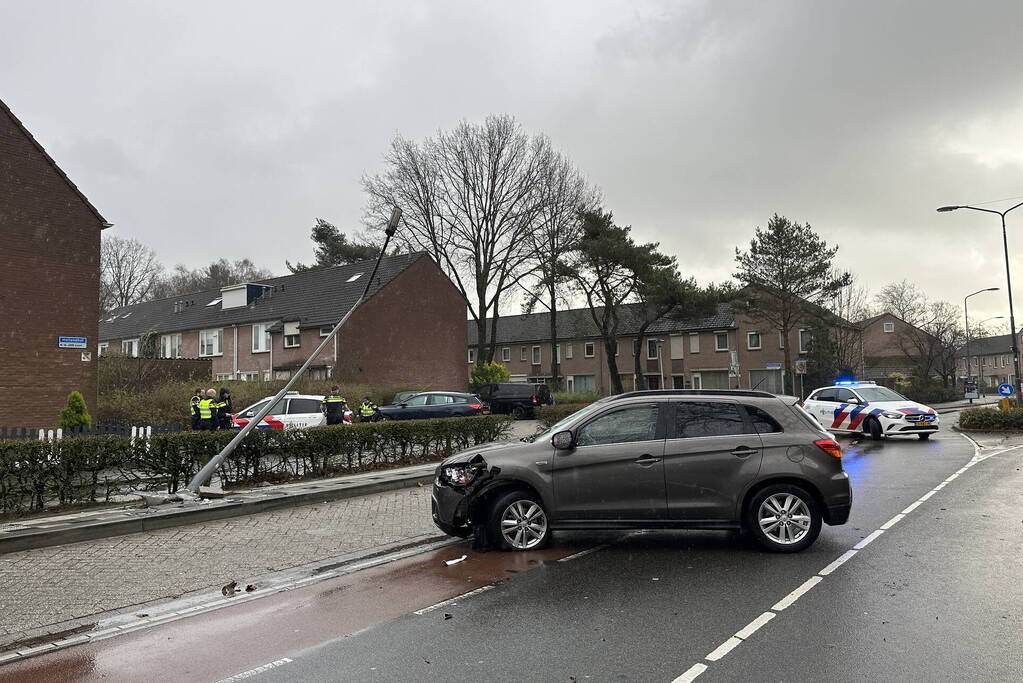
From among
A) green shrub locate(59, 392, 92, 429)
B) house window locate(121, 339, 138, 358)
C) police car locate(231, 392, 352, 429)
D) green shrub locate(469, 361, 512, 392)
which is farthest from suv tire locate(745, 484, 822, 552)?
house window locate(121, 339, 138, 358)

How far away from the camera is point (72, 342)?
21.1 meters

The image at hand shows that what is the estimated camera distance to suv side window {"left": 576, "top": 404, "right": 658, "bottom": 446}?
753cm

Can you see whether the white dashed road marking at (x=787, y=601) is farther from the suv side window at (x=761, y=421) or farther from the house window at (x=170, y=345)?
the house window at (x=170, y=345)

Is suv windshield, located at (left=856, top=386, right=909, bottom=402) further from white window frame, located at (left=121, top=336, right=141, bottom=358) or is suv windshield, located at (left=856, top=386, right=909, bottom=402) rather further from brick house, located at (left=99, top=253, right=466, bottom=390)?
white window frame, located at (left=121, top=336, right=141, bottom=358)

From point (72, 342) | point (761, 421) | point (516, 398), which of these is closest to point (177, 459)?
point (761, 421)

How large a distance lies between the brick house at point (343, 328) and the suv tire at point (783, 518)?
3003cm

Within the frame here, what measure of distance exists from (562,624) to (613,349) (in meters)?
43.1

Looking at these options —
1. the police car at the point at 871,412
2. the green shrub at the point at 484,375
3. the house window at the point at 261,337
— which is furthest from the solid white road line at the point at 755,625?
the house window at the point at 261,337

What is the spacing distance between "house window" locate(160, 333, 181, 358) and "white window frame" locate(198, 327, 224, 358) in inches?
110

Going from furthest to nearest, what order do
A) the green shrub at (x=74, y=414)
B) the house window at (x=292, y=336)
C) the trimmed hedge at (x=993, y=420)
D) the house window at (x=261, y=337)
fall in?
the house window at (x=261, y=337) → the house window at (x=292, y=336) → the trimmed hedge at (x=993, y=420) → the green shrub at (x=74, y=414)

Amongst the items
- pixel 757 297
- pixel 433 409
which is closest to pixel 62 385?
pixel 433 409

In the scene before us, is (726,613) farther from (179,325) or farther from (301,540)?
(179,325)

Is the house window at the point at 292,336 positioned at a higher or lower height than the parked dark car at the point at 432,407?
higher

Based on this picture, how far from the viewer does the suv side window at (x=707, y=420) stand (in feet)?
24.7
